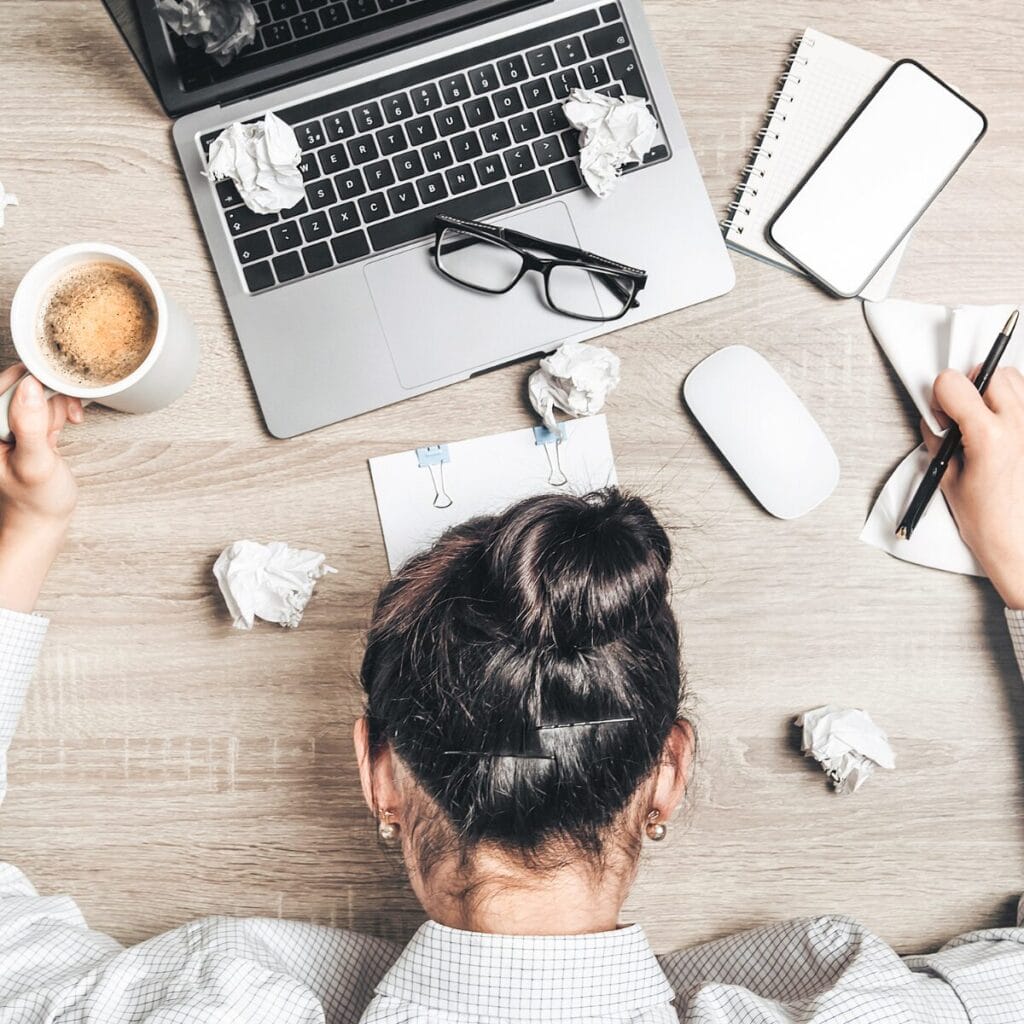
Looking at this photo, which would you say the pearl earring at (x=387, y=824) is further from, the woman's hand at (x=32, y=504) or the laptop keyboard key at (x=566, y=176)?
the laptop keyboard key at (x=566, y=176)

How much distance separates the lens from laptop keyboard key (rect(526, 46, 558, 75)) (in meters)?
0.74

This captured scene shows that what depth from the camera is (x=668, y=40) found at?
78 cm

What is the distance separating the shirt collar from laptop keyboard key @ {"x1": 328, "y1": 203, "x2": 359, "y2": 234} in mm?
538

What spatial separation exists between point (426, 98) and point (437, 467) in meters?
0.31

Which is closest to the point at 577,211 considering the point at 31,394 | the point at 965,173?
the point at 965,173

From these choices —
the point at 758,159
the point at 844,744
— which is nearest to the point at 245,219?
the point at 758,159

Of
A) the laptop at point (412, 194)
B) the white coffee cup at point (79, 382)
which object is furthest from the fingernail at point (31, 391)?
the laptop at point (412, 194)

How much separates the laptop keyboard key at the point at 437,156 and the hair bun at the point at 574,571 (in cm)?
33

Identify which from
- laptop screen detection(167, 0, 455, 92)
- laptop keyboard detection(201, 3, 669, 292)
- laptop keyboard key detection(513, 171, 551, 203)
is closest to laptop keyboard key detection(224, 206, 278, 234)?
laptop keyboard detection(201, 3, 669, 292)

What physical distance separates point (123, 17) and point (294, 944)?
0.75m

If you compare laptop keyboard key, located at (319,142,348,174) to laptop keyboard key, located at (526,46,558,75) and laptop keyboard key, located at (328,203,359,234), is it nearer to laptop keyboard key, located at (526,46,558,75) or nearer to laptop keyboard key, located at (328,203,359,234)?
laptop keyboard key, located at (328,203,359,234)

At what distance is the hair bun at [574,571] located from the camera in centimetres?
53

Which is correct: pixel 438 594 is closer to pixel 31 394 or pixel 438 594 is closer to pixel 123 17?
pixel 31 394

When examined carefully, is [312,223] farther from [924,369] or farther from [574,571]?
[924,369]
